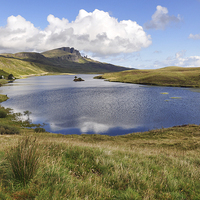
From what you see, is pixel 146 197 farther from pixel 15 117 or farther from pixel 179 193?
pixel 15 117

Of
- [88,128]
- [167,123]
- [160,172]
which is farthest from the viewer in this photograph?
[167,123]

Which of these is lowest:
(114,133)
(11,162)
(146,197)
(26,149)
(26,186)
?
(114,133)

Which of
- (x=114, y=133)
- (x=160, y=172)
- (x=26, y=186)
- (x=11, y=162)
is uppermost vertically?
(x=11, y=162)

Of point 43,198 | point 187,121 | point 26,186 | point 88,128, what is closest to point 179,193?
point 43,198

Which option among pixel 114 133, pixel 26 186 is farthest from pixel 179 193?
pixel 114 133

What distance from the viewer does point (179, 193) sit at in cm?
618

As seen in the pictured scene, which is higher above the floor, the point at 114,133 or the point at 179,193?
the point at 179,193

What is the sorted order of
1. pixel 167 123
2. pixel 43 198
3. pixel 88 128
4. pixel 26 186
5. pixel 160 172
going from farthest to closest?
pixel 167 123
pixel 88 128
pixel 160 172
pixel 26 186
pixel 43 198

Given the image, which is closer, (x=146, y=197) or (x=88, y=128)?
(x=146, y=197)

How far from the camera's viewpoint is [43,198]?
15.4ft

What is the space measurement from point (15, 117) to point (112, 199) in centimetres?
3887

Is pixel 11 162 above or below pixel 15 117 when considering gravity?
above

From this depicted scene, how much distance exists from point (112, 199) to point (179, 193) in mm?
2871

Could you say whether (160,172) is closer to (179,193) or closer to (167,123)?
(179,193)
